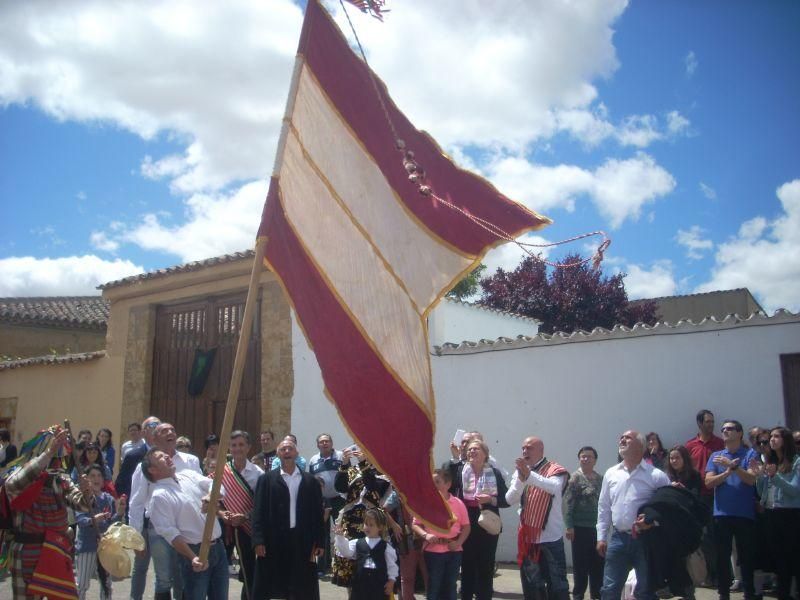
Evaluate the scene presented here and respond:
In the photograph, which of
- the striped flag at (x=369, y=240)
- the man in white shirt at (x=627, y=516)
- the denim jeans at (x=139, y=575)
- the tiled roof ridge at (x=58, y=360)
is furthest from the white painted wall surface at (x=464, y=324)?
the tiled roof ridge at (x=58, y=360)

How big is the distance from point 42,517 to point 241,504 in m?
1.62

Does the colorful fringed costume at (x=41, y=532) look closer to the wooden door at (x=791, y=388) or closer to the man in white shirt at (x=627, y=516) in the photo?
the man in white shirt at (x=627, y=516)

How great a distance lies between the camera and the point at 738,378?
9359 millimetres

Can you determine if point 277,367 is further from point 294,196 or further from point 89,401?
point 294,196

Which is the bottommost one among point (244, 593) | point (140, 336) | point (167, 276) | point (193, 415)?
point (244, 593)

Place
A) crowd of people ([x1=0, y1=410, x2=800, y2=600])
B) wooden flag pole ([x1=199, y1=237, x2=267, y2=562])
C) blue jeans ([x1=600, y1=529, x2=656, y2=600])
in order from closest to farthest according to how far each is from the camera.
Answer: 1. wooden flag pole ([x1=199, y1=237, x2=267, y2=562])
2. crowd of people ([x1=0, y1=410, x2=800, y2=600])
3. blue jeans ([x1=600, y1=529, x2=656, y2=600])

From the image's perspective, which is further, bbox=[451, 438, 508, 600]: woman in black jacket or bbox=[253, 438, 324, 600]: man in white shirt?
bbox=[451, 438, 508, 600]: woman in black jacket

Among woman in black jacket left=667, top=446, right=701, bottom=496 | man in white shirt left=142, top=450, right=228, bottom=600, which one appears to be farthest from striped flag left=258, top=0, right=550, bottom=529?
woman in black jacket left=667, top=446, right=701, bottom=496

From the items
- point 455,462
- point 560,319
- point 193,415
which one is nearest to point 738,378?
point 455,462

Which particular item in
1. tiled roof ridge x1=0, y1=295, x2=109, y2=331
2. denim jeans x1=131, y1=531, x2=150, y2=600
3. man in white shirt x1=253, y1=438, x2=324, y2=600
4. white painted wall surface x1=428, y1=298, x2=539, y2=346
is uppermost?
tiled roof ridge x1=0, y1=295, x2=109, y2=331

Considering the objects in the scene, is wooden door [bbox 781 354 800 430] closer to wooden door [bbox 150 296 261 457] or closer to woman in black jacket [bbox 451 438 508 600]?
woman in black jacket [bbox 451 438 508 600]

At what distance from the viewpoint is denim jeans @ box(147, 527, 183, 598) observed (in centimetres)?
595

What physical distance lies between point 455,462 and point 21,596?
4.10 m

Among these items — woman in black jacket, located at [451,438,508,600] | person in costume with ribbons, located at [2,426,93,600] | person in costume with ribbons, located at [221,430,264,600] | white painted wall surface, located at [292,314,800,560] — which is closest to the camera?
person in costume with ribbons, located at [2,426,93,600]
